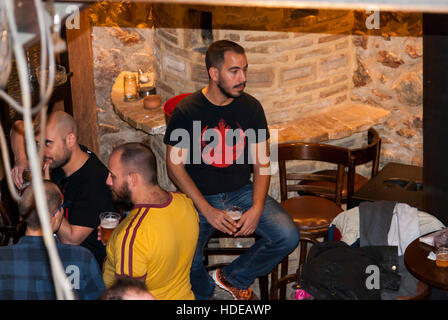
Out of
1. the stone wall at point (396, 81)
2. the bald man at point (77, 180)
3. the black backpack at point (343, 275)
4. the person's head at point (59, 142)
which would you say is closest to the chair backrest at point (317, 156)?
the stone wall at point (396, 81)

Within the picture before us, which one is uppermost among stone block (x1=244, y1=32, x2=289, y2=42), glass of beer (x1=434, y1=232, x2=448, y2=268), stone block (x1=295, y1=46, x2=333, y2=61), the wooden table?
stone block (x1=244, y1=32, x2=289, y2=42)

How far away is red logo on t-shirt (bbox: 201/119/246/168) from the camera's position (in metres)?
3.79

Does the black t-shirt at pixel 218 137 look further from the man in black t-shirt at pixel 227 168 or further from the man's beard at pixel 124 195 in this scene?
the man's beard at pixel 124 195

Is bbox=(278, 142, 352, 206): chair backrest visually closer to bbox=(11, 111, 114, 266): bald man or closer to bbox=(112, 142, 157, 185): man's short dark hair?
bbox=(11, 111, 114, 266): bald man

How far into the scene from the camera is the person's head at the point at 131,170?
3045mm

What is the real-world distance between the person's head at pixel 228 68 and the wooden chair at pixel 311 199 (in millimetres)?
775

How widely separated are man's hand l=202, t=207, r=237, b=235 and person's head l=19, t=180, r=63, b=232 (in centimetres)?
90

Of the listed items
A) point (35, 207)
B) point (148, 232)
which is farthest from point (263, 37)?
point (35, 207)

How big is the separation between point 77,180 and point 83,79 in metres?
2.36

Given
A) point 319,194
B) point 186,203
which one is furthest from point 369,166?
point 186,203

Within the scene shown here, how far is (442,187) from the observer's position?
353 centimetres

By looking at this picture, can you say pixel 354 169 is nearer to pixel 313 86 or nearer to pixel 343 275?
pixel 313 86

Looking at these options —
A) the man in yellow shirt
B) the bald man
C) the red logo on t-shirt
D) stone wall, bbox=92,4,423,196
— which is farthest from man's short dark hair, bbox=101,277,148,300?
stone wall, bbox=92,4,423,196
